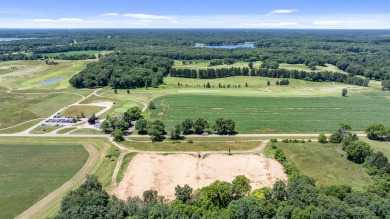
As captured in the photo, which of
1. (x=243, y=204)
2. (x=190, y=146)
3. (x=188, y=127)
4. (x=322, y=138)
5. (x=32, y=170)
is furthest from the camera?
(x=188, y=127)

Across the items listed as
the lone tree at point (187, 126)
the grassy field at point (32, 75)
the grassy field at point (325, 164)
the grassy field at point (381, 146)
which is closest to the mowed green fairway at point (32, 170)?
the lone tree at point (187, 126)

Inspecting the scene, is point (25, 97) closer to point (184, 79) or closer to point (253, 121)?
point (184, 79)

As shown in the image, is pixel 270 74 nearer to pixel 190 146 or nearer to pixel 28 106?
pixel 190 146

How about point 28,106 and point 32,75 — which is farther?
point 32,75

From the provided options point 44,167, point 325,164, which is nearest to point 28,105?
point 44,167

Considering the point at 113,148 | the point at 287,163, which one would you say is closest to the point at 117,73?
the point at 113,148

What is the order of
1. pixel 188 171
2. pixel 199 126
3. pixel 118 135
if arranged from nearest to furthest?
pixel 188 171
pixel 118 135
pixel 199 126

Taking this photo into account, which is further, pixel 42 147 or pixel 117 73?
pixel 117 73
